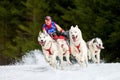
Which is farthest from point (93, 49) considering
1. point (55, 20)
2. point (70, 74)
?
point (55, 20)

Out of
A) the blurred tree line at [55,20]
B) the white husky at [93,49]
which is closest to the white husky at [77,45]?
the white husky at [93,49]

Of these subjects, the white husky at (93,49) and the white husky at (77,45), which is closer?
the white husky at (77,45)

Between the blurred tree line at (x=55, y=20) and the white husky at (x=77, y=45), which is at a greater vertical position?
the blurred tree line at (x=55, y=20)

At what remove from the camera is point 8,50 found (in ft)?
109

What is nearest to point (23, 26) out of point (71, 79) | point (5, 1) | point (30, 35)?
point (30, 35)

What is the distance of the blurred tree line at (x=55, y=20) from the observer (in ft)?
86.2

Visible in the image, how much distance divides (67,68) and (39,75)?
54.7 inches

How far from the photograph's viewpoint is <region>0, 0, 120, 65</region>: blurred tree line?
86.2ft

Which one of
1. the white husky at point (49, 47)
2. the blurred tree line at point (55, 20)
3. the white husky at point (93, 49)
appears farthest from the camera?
the blurred tree line at point (55, 20)

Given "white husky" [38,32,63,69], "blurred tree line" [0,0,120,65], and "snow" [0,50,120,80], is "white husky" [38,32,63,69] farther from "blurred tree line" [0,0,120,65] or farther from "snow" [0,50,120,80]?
"blurred tree line" [0,0,120,65]

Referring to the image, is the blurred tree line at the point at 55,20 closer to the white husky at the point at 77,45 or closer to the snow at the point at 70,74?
the snow at the point at 70,74

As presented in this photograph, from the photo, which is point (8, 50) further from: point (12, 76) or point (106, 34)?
point (12, 76)

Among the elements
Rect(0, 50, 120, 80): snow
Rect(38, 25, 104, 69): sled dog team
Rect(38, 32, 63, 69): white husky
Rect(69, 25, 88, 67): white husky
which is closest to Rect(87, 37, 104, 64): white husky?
Rect(0, 50, 120, 80): snow

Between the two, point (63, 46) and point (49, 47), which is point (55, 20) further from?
point (49, 47)
